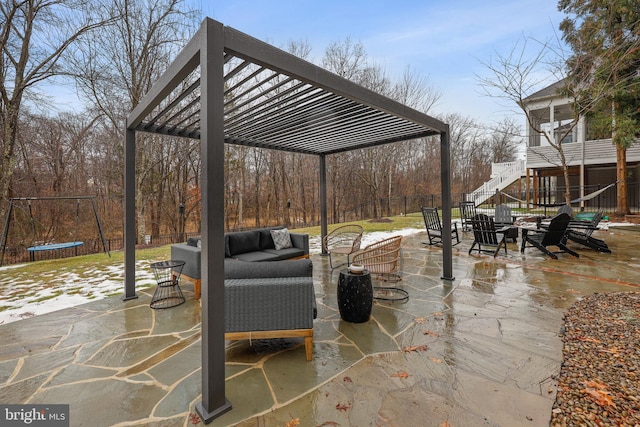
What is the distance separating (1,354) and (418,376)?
11.9 ft

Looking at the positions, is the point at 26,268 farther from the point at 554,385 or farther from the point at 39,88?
the point at 554,385

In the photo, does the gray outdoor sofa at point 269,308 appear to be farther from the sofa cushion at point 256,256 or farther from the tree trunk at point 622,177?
the tree trunk at point 622,177

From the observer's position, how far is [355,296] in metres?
3.05

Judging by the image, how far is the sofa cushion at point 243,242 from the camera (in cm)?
484

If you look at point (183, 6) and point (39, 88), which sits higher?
point (183, 6)

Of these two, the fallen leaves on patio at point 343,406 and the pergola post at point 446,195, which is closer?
the fallen leaves on patio at point 343,406

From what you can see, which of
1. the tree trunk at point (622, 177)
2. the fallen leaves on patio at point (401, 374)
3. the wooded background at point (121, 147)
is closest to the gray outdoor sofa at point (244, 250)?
the fallen leaves on patio at point (401, 374)

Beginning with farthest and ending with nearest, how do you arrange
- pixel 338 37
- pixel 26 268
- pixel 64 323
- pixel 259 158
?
pixel 259 158, pixel 338 37, pixel 26 268, pixel 64 323

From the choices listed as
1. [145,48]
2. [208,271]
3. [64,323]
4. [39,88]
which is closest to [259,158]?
[145,48]

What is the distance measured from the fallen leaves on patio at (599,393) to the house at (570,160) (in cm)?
1210

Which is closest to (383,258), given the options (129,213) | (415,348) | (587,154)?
(415,348)

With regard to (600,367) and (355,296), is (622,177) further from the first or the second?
(355,296)

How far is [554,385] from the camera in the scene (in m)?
2.03

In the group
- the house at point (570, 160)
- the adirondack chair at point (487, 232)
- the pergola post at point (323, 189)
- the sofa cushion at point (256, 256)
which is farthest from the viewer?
the house at point (570, 160)
